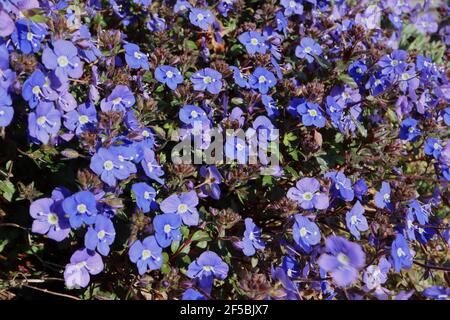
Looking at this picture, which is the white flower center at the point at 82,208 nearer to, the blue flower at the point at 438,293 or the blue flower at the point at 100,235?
the blue flower at the point at 100,235

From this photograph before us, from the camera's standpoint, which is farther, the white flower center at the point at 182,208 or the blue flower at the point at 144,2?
the blue flower at the point at 144,2

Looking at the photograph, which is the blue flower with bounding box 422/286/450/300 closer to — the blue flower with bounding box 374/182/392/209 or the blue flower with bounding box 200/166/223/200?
the blue flower with bounding box 374/182/392/209

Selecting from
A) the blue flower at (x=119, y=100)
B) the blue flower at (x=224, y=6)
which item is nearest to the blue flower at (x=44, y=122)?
the blue flower at (x=119, y=100)

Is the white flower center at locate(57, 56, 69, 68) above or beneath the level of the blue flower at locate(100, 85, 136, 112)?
above

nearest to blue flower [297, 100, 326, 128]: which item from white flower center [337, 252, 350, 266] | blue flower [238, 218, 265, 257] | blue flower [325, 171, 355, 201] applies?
blue flower [325, 171, 355, 201]

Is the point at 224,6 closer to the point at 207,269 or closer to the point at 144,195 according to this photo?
the point at 144,195

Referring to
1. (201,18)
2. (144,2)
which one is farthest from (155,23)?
(201,18)

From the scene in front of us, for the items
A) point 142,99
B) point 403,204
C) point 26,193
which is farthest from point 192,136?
point 403,204
